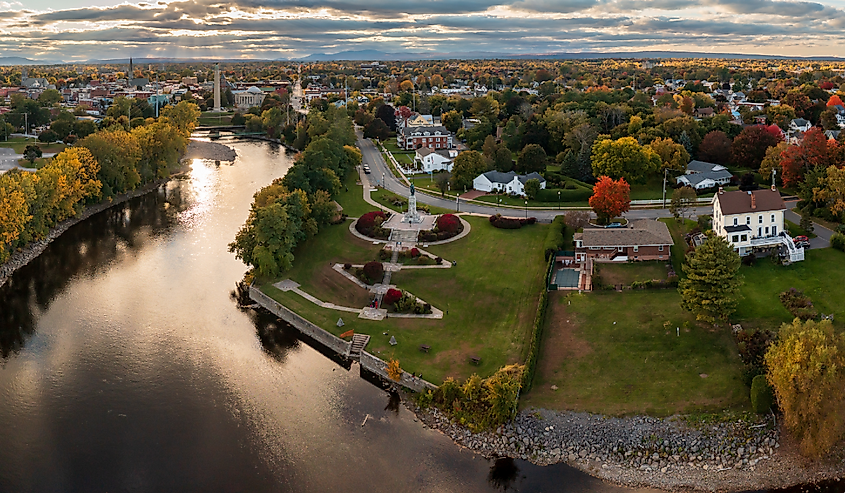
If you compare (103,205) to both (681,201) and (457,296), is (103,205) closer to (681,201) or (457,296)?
(457,296)

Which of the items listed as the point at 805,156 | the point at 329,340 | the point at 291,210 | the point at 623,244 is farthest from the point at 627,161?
the point at 329,340

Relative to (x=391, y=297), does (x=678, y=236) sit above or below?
above

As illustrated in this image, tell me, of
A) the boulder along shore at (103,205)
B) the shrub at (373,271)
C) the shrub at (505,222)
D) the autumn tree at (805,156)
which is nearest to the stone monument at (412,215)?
the shrub at (505,222)

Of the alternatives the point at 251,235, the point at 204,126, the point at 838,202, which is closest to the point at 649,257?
the point at 838,202

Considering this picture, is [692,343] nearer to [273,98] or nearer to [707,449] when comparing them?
[707,449]

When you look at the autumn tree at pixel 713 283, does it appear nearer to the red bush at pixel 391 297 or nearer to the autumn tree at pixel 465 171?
the red bush at pixel 391 297

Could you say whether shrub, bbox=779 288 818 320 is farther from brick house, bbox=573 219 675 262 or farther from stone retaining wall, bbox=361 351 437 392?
stone retaining wall, bbox=361 351 437 392
